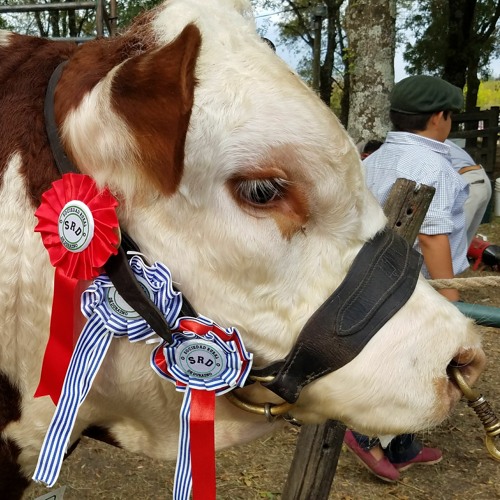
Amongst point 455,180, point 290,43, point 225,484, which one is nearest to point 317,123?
point 455,180

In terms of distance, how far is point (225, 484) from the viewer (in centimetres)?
340

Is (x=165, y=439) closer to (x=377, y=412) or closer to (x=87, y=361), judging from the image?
(x=87, y=361)

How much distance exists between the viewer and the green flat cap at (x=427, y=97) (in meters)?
3.23

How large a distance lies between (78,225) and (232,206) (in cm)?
29

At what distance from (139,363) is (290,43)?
28.9 m

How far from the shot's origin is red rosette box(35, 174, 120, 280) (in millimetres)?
1164

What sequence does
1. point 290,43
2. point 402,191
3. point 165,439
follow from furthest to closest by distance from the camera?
point 290,43 < point 402,191 < point 165,439

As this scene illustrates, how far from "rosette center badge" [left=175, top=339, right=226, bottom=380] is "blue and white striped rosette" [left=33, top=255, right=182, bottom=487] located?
0.22ft

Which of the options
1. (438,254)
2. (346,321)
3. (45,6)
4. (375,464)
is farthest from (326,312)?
(45,6)

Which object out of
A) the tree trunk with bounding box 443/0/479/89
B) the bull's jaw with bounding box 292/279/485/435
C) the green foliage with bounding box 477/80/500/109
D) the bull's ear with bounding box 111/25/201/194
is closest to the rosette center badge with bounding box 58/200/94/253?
the bull's ear with bounding box 111/25/201/194

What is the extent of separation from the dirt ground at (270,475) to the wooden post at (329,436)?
3.24ft

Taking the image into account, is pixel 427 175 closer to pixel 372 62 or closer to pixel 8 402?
pixel 8 402

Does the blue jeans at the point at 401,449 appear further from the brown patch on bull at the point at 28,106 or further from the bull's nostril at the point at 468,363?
the brown patch on bull at the point at 28,106

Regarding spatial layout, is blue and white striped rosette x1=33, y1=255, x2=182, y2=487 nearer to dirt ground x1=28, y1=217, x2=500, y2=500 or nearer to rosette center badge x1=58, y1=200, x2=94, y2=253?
rosette center badge x1=58, y1=200, x2=94, y2=253
